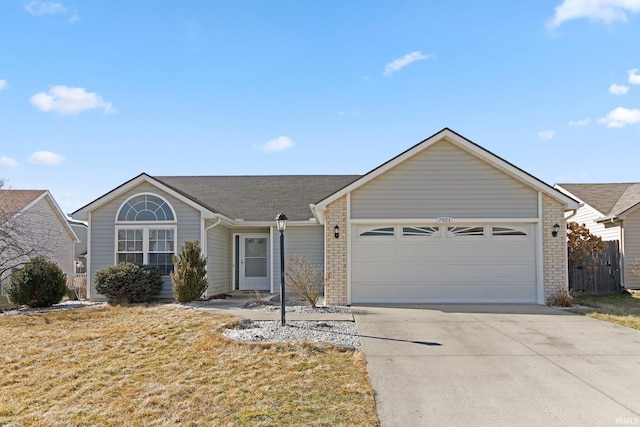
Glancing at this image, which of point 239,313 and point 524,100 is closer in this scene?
point 239,313

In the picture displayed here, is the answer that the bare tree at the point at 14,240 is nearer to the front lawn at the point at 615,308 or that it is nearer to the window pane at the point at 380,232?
the window pane at the point at 380,232

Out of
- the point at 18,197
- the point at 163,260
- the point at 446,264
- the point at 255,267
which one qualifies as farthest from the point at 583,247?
the point at 18,197

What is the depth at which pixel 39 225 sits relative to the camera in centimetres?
2364

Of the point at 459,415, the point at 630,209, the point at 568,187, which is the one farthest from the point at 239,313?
the point at 568,187

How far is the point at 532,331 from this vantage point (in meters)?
9.50

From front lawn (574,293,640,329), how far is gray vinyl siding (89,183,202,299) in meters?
11.1

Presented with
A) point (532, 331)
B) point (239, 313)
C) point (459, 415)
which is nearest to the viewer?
point (459, 415)

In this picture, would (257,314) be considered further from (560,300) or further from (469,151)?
(560,300)

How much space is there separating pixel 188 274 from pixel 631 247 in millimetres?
15373

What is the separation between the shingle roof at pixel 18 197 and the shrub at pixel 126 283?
29.1ft

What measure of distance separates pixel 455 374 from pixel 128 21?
11368mm

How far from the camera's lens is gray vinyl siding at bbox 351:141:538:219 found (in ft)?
44.9

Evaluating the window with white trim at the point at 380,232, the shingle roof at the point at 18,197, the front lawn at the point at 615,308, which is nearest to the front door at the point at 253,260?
the window with white trim at the point at 380,232

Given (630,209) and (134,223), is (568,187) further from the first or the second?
(134,223)
